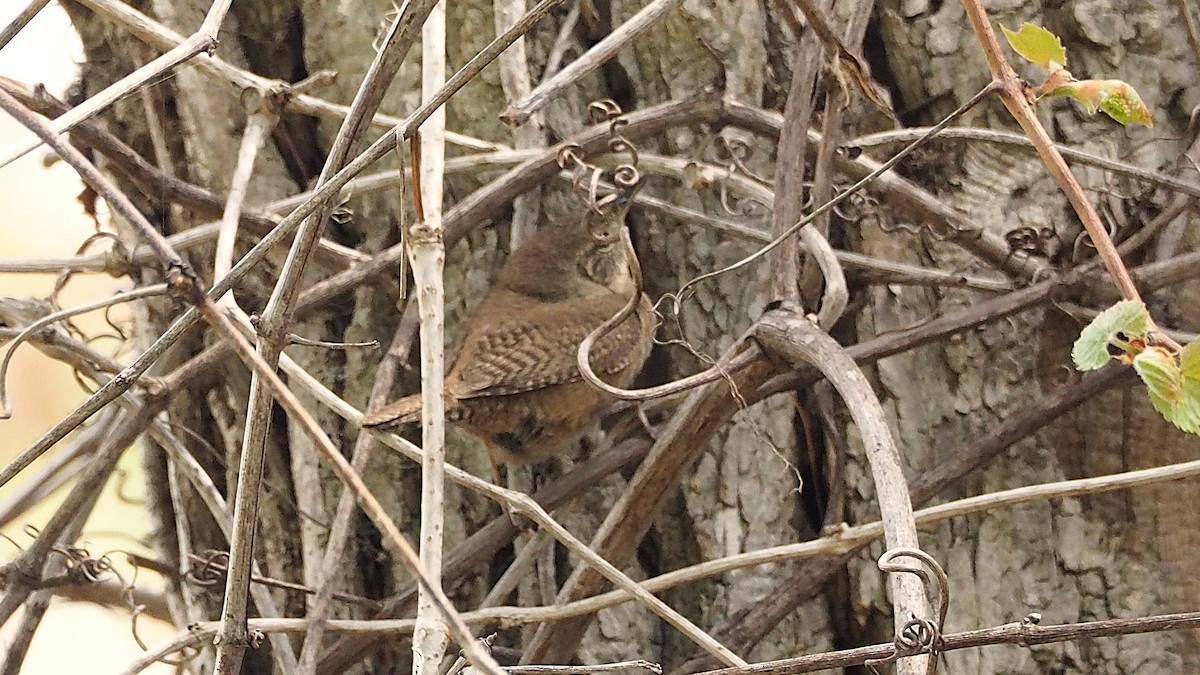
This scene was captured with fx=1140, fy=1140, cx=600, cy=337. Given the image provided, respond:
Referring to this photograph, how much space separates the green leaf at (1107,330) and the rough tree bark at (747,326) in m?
0.70

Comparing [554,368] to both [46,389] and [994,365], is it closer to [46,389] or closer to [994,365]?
[994,365]

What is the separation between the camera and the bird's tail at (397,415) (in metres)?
1.60

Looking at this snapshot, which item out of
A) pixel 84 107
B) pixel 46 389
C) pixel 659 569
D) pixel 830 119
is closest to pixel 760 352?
pixel 830 119

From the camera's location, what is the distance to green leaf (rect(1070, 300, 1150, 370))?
966 millimetres

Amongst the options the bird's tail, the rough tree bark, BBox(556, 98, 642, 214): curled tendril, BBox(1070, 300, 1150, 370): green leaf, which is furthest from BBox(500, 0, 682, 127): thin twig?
BBox(1070, 300, 1150, 370): green leaf

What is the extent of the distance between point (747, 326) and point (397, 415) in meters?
0.60

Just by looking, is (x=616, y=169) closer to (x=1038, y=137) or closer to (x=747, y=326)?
(x=747, y=326)

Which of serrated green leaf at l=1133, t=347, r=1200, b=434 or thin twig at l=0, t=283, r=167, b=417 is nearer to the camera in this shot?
thin twig at l=0, t=283, r=167, b=417

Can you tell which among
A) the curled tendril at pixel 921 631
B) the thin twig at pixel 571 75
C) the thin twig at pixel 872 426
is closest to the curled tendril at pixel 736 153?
the thin twig at pixel 571 75

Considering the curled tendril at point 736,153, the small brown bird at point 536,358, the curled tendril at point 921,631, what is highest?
the curled tendril at point 736,153

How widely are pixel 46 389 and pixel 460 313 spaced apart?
1505 millimetres

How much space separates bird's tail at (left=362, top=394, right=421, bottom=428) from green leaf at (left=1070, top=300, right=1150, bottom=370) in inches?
36.3

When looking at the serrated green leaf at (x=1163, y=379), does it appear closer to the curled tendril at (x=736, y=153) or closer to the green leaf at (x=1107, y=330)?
the green leaf at (x=1107, y=330)

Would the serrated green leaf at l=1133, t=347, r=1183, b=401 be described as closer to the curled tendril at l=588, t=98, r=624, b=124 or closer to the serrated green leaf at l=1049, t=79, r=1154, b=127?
the serrated green leaf at l=1049, t=79, r=1154, b=127
